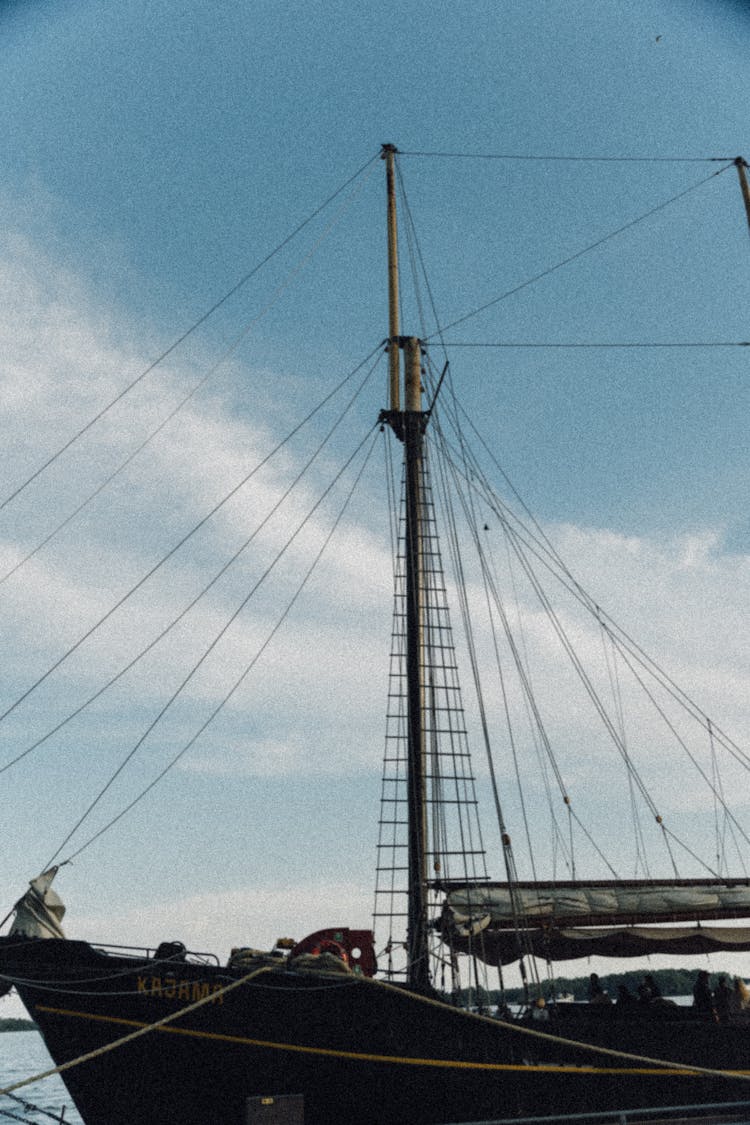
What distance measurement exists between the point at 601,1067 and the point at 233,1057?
6.33m

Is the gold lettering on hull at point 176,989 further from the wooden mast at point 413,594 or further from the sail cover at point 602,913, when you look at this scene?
the sail cover at point 602,913

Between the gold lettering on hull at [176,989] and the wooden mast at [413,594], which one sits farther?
the wooden mast at [413,594]

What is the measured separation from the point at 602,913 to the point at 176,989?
346 inches

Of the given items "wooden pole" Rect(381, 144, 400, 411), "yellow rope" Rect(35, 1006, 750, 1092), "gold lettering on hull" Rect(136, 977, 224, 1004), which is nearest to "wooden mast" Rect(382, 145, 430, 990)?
"wooden pole" Rect(381, 144, 400, 411)

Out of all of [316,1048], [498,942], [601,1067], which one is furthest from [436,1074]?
[498,942]

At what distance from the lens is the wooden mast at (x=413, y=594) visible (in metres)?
18.0

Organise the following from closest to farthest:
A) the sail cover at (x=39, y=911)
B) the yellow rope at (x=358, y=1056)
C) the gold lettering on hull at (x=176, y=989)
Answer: the yellow rope at (x=358, y=1056), the gold lettering on hull at (x=176, y=989), the sail cover at (x=39, y=911)

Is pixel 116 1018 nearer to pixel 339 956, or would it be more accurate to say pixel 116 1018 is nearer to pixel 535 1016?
pixel 339 956

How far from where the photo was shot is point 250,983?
570 inches

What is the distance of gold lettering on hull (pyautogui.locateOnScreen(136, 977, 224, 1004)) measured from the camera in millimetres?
14406

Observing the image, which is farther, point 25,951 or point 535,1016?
point 535,1016

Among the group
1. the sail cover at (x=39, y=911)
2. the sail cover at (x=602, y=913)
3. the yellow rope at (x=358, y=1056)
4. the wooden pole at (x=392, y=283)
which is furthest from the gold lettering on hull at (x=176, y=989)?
the wooden pole at (x=392, y=283)

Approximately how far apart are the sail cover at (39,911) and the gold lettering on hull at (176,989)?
190 cm

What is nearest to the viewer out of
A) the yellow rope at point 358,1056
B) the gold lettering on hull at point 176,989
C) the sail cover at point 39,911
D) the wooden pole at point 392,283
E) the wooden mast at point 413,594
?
the yellow rope at point 358,1056
